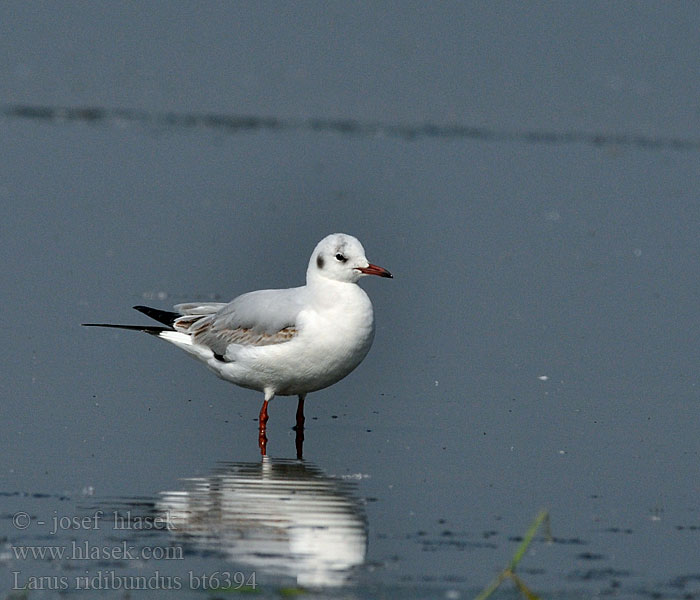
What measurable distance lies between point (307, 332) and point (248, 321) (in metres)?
0.62

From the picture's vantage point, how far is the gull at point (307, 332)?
9.21m

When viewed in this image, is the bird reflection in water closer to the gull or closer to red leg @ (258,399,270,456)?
red leg @ (258,399,270,456)

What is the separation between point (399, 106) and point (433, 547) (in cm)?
2044

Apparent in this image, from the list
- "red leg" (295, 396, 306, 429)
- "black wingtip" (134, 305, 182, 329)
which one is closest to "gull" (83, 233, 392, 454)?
"red leg" (295, 396, 306, 429)

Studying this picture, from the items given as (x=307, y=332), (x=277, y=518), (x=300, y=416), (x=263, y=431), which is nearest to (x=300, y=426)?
(x=300, y=416)

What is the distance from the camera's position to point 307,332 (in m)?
9.23

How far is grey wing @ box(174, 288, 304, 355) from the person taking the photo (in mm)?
9398

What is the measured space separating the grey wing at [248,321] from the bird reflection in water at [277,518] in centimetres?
98

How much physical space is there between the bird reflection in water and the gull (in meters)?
0.75

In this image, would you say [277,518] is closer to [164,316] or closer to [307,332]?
[307,332]

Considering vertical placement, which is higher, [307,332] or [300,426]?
[307,332]

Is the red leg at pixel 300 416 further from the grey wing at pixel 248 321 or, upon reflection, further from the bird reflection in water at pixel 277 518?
the bird reflection in water at pixel 277 518

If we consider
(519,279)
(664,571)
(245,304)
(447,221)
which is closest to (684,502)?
(664,571)

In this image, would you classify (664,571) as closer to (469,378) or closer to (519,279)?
(469,378)
